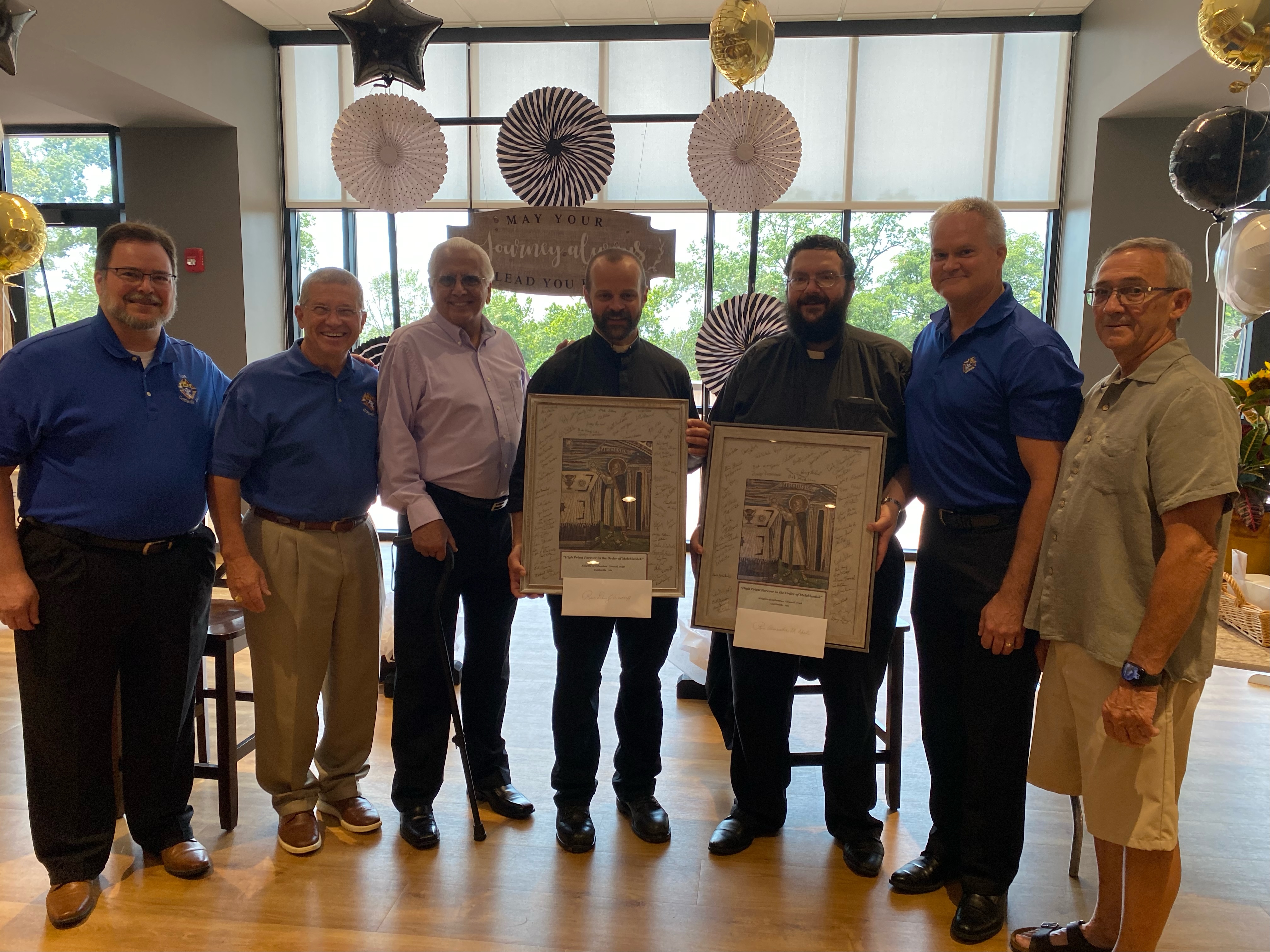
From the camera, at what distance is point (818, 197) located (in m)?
6.40

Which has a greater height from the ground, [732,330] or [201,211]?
[201,211]

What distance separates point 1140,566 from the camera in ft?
5.80

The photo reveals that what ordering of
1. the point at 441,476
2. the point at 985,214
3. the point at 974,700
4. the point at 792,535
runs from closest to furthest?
the point at 985,214 → the point at 974,700 → the point at 792,535 → the point at 441,476

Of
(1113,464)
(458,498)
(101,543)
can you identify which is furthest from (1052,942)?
(101,543)

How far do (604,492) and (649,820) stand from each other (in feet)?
3.37

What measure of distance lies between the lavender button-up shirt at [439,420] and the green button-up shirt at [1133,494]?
1459mm

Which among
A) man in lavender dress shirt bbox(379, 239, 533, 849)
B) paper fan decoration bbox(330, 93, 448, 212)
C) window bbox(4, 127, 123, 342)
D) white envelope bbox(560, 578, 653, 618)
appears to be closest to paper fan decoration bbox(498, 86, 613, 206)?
paper fan decoration bbox(330, 93, 448, 212)

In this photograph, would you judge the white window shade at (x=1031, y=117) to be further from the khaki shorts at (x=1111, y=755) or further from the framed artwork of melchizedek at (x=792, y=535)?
the khaki shorts at (x=1111, y=755)

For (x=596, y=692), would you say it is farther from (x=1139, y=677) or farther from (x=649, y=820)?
(x=1139, y=677)

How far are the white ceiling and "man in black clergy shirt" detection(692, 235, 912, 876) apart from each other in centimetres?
452

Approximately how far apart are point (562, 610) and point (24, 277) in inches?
269

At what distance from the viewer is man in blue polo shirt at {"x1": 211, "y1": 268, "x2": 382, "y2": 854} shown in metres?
2.31

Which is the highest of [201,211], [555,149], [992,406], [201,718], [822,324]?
[201,211]

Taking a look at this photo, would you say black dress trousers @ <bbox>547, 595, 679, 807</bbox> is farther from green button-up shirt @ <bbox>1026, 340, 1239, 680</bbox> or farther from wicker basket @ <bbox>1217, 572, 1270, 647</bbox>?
wicker basket @ <bbox>1217, 572, 1270, 647</bbox>
